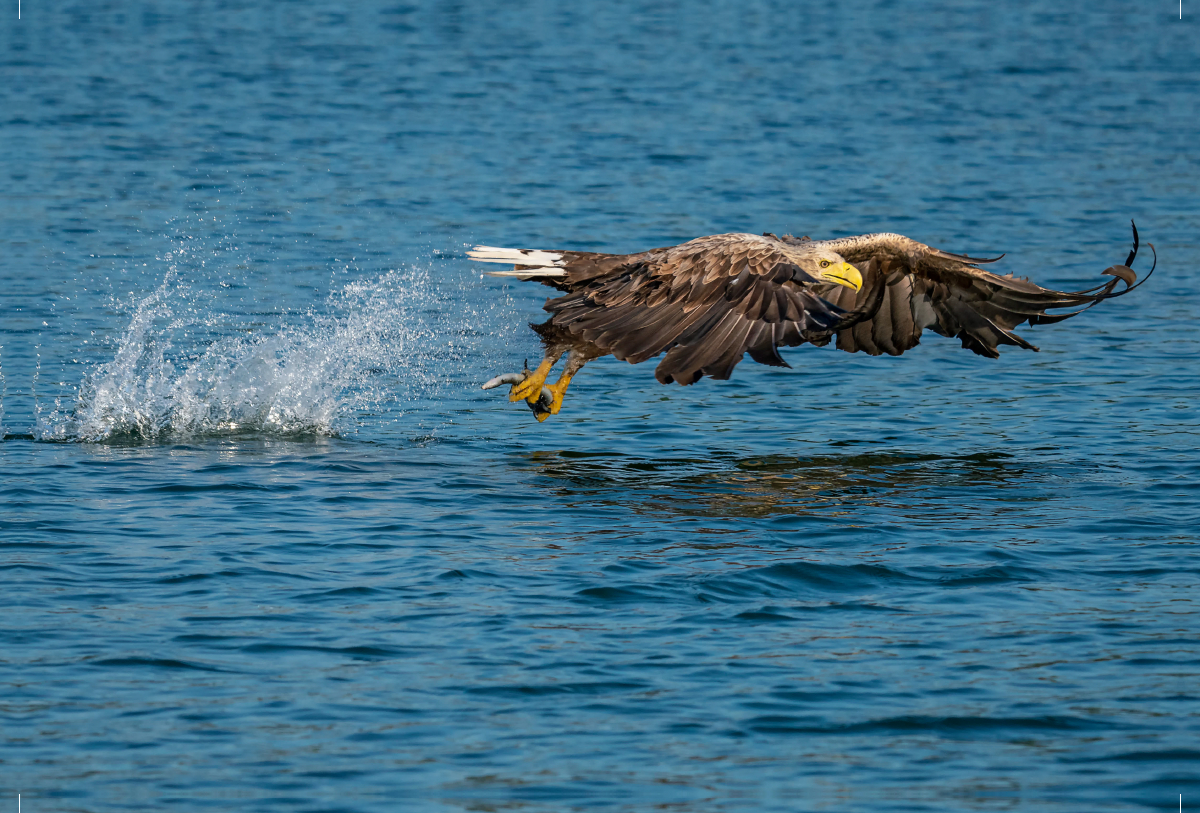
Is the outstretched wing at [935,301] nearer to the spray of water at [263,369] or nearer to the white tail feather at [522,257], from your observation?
the white tail feather at [522,257]

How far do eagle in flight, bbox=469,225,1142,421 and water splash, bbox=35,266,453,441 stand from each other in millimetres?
1557

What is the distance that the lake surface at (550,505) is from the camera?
20.4 feet

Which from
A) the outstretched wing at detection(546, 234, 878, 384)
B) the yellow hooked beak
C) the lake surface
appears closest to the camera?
the lake surface

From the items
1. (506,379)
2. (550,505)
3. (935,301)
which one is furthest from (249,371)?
(935,301)

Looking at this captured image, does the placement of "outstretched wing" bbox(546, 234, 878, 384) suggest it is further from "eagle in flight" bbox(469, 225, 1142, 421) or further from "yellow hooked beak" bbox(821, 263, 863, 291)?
"yellow hooked beak" bbox(821, 263, 863, 291)

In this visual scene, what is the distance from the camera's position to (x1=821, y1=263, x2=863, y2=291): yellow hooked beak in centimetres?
980

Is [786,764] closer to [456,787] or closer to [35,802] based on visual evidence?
A: [456,787]

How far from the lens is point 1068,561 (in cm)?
853

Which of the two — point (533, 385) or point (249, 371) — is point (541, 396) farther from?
point (249, 371)

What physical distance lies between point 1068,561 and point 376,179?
14278 millimetres

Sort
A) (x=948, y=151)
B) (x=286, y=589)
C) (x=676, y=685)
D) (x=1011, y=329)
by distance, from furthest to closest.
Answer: (x=948, y=151), (x=1011, y=329), (x=286, y=589), (x=676, y=685)

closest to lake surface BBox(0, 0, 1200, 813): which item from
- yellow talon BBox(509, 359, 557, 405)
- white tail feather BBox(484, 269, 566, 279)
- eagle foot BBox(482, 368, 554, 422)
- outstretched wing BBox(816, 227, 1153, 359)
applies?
eagle foot BBox(482, 368, 554, 422)

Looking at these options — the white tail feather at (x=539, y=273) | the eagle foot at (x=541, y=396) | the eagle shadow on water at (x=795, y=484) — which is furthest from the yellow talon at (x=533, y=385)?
the white tail feather at (x=539, y=273)

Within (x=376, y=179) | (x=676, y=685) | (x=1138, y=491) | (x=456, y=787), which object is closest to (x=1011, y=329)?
(x=1138, y=491)
